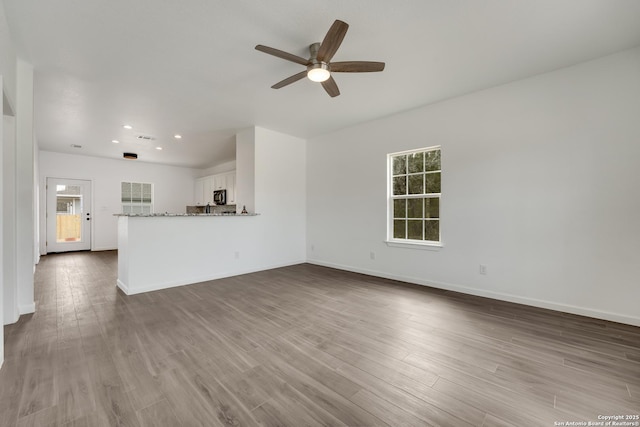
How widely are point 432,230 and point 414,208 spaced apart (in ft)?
1.48

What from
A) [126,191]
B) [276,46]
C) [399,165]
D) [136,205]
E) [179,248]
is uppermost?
[276,46]

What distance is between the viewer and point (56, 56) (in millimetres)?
2711

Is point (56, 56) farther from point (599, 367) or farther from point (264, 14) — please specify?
point (599, 367)

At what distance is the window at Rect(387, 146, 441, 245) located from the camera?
4.05 meters

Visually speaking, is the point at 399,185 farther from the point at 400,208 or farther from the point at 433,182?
the point at 433,182

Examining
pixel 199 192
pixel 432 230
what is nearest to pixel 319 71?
pixel 432 230

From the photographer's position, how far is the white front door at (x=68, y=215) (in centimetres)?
707

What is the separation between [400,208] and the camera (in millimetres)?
4457

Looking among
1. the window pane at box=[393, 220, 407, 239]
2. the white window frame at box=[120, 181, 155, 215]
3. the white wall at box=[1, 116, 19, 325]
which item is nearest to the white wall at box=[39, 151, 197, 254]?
Result: the white window frame at box=[120, 181, 155, 215]

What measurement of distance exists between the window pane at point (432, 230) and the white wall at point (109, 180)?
26.9ft

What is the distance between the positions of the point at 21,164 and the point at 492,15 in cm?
476

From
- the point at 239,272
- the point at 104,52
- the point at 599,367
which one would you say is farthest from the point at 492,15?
the point at 239,272

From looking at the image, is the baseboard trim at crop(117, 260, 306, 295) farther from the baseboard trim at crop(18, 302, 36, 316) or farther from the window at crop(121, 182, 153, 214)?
the window at crop(121, 182, 153, 214)

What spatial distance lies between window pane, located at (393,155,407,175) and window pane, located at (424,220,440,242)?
97 cm
